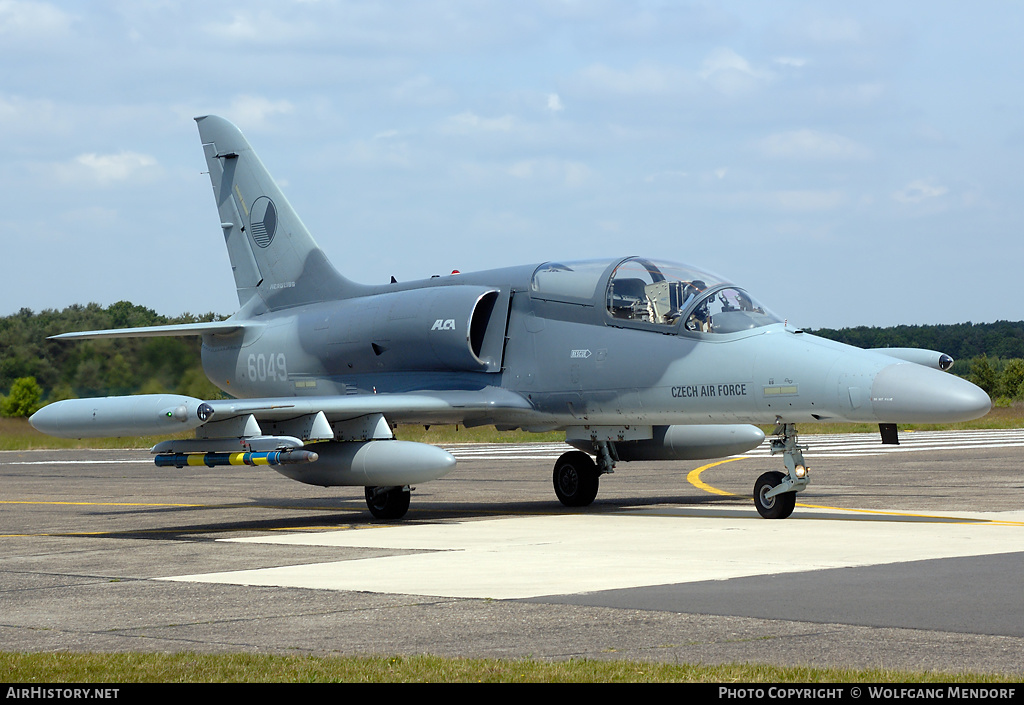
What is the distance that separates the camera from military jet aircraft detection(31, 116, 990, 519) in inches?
546

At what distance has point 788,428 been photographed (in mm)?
14250

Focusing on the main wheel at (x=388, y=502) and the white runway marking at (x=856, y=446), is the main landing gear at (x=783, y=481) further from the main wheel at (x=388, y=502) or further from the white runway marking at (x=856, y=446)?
the white runway marking at (x=856, y=446)

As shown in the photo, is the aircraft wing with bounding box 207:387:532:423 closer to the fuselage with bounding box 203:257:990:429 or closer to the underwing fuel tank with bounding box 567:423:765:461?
the fuselage with bounding box 203:257:990:429

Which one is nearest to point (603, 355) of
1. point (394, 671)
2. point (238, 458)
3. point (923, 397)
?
point (923, 397)

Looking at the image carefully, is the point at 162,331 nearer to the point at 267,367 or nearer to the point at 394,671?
the point at 267,367

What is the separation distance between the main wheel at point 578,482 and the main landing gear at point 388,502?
2.53m

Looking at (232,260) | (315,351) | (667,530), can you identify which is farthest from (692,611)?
(232,260)

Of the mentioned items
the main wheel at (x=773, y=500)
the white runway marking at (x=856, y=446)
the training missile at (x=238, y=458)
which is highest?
the training missile at (x=238, y=458)

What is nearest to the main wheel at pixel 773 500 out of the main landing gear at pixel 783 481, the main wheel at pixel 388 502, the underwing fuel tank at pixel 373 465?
the main landing gear at pixel 783 481

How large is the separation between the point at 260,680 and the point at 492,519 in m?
9.88

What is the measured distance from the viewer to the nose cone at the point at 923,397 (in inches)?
494

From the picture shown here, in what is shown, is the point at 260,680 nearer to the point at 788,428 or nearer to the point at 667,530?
the point at 667,530

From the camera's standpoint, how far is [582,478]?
690 inches

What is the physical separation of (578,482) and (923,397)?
6.01 metres
